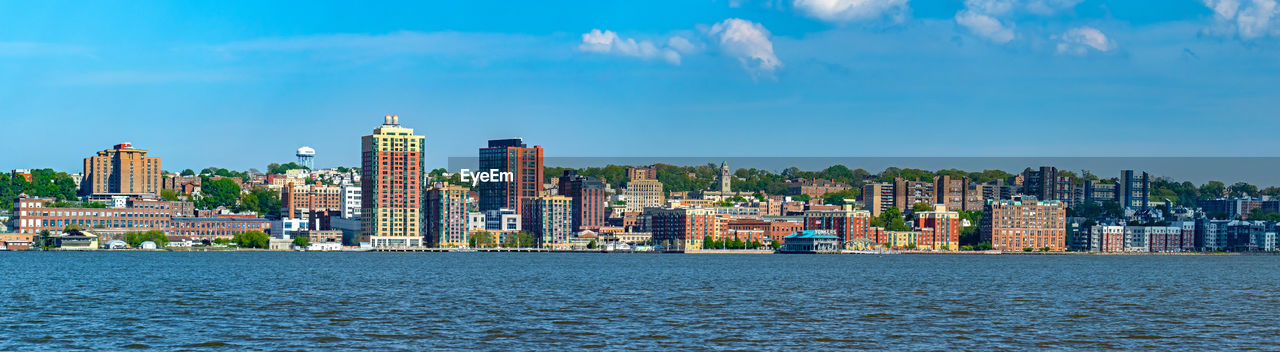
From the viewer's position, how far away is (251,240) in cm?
16688

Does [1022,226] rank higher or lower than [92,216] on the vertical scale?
lower

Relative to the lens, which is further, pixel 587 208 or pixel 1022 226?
pixel 587 208

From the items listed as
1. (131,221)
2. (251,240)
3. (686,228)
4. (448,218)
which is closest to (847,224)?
(686,228)

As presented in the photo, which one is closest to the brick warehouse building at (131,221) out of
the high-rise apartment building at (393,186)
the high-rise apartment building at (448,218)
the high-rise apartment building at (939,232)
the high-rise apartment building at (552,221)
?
the high-rise apartment building at (393,186)

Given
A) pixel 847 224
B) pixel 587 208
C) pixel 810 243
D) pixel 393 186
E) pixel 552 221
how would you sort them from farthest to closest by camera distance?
pixel 587 208 < pixel 847 224 < pixel 552 221 < pixel 393 186 < pixel 810 243

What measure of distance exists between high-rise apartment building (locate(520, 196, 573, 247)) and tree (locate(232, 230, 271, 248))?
1252 inches

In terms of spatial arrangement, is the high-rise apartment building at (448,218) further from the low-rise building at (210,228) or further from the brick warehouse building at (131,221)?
the brick warehouse building at (131,221)

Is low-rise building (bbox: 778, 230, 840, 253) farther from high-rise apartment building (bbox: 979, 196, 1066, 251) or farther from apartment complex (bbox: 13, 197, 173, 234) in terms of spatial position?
apartment complex (bbox: 13, 197, 173, 234)

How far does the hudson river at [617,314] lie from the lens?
120ft

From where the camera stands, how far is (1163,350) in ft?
116

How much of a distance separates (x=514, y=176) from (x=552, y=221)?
15.8 meters

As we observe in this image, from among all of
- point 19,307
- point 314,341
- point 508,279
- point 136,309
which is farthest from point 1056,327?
point 508,279

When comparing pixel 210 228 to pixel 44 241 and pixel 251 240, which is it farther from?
pixel 44 241

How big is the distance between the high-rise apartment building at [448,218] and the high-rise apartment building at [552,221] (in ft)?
29.4
